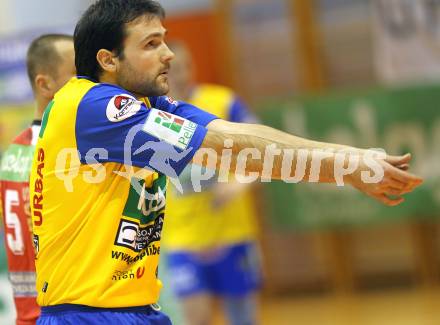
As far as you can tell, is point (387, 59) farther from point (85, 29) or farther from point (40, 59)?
point (85, 29)

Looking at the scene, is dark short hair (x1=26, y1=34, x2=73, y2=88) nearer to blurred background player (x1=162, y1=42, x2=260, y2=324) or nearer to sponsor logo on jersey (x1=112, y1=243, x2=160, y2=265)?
sponsor logo on jersey (x1=112, y1=243, x2=160, y2=265)

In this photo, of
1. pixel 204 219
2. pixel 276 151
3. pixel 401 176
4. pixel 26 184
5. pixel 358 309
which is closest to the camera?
pixel 401 176

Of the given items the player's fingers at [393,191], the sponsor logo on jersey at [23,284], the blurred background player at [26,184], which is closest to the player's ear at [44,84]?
the blurred background player at [26,184]

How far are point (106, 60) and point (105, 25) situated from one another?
0.45 feet

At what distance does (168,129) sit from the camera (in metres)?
3.44

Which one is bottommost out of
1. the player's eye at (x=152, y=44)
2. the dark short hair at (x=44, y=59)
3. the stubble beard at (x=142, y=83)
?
the stubble beard at (x=142, y=83)

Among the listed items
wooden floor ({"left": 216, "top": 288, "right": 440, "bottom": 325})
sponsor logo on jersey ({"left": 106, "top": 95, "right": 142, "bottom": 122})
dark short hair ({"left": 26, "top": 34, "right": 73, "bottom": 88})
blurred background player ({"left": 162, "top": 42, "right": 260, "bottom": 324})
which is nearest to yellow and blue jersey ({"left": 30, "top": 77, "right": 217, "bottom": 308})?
sponsor logo on jersey ({"left": 106, "top": 95, "right": 142, "bottom": 122})

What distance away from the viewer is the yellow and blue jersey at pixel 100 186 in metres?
3.41

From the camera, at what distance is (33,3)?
11352 millimetres

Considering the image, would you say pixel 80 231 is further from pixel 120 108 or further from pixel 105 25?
pixel 105 25

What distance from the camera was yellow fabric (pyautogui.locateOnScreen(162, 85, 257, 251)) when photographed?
7.43 meters

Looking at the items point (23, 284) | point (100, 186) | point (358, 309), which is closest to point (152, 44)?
point (100, 186)

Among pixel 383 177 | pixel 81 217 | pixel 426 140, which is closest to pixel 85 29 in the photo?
pixel 81 217

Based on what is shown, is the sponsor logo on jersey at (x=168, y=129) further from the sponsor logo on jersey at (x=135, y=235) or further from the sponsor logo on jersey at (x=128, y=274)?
the sponsor logo on jersey at (x=128, y=274)
